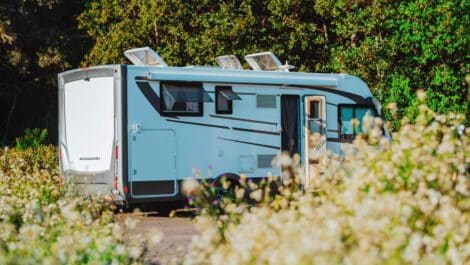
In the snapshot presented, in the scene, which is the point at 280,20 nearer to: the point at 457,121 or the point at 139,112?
the point at 139,112

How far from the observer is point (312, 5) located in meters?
29.0

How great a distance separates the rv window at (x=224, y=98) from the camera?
15.5 metres

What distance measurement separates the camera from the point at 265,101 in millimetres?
16125

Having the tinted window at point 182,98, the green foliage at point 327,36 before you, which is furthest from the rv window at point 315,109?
the green foliage at point 327,36

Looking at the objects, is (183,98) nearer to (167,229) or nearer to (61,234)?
(167,229)

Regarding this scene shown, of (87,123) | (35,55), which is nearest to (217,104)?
(87,123)

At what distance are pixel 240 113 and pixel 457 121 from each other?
8681 mm

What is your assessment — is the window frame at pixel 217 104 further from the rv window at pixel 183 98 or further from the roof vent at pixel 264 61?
the roof vent at pixel 264 61

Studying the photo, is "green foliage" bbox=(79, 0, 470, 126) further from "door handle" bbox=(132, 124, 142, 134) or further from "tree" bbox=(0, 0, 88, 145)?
"door handle" bbox=(132, 124, 142, 134)

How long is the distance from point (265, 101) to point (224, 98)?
933 mm

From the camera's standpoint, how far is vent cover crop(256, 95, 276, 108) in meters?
16.0

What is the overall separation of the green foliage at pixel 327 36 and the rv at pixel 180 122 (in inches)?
339

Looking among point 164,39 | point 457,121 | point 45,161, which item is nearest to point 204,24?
point 164,39

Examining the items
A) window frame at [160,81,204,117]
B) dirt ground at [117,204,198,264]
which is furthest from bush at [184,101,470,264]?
window frame at [160,81,204,117]
